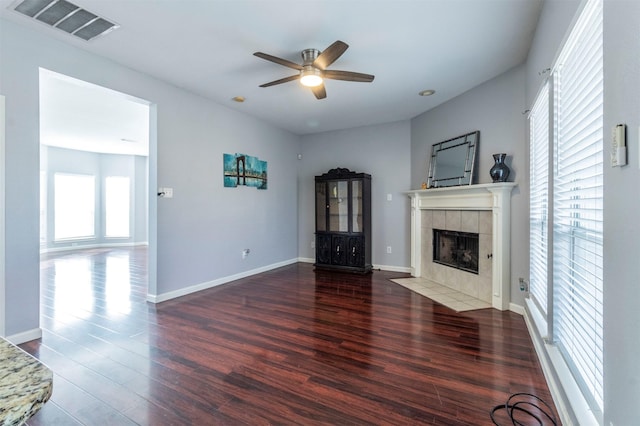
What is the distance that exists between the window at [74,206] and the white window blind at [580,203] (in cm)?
1035

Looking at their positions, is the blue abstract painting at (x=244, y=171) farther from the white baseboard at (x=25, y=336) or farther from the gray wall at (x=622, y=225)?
the gray wall at (x=622, y=225)

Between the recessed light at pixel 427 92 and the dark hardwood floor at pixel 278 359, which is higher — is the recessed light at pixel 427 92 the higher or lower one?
the higher one

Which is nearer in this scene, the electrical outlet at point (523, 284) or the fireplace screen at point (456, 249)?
the electrical outlet at point (523, 284)

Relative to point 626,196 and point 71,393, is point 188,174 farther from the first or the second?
point 626,196

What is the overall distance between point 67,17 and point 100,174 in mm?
7737

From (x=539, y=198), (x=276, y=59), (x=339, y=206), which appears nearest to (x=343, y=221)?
(x=339, y=206)

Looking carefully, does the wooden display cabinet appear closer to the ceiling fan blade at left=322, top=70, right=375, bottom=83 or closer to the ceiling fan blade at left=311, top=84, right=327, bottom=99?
the ceiling fan blade at left=311, top=84, right=327, bottom=99

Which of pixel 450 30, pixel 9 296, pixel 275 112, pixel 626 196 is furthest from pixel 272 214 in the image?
pixel 626 196

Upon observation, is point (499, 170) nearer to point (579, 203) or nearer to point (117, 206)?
point (579, 203)

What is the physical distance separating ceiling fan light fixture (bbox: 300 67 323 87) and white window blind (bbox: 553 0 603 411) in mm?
1866

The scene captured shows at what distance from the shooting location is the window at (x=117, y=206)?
9.01 meters

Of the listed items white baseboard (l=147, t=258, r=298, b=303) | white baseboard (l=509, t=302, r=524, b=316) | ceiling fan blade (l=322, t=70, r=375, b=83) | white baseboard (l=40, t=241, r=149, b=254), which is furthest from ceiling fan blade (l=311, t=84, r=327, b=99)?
white baseboard (l=40, t=241, r=149, b=254)

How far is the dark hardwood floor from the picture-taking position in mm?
1740

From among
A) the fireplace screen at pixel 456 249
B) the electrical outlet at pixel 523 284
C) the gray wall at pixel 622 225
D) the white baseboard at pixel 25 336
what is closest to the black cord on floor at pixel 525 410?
the gray wall at pixel 622 225
